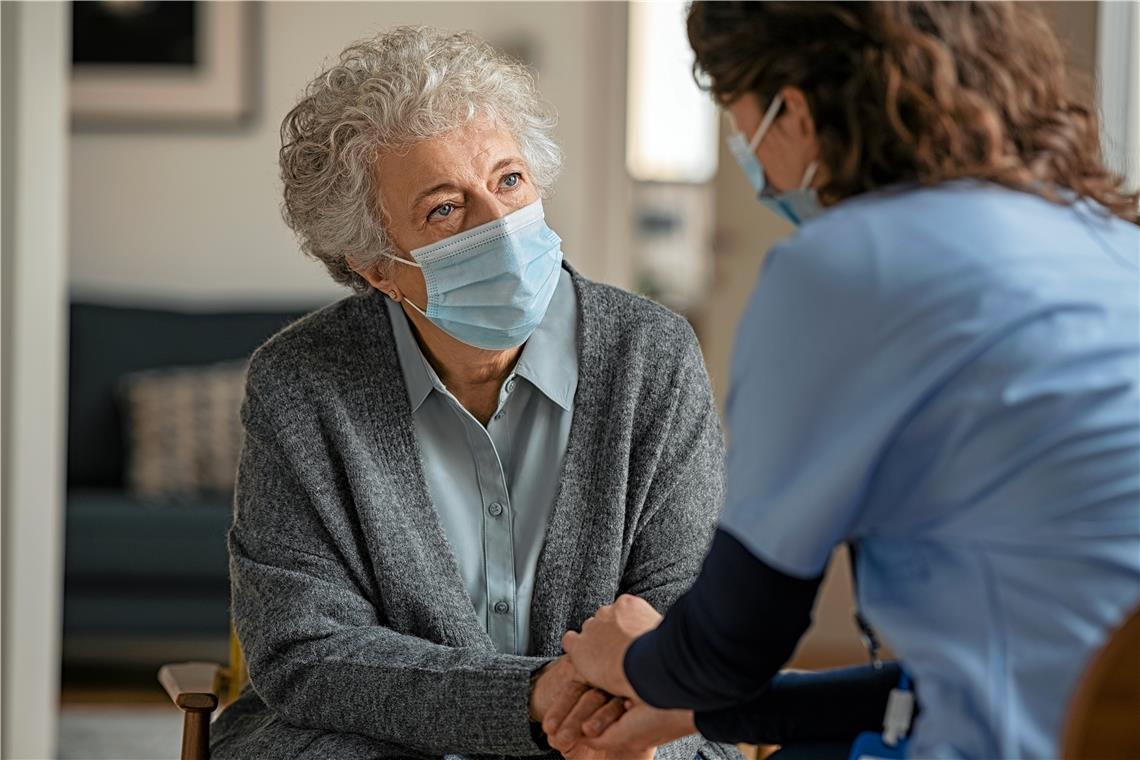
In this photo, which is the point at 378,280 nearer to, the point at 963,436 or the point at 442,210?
the point at 442,210

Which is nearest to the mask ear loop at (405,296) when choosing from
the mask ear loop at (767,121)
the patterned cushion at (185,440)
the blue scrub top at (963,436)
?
the mask ear loop at (767,121)

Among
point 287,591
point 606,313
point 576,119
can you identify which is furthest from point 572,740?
point 576,119

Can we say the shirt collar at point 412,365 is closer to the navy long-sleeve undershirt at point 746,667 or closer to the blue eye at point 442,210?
the blue eye at point 442,210

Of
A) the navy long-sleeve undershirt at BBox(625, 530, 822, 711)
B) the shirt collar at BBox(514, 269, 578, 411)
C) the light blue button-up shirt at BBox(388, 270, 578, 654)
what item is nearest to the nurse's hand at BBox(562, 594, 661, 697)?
the navy long-sleeve undershirt at BBox(625, 530, 822, 711)

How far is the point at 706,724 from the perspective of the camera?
129cm

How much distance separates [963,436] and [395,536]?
80 cm

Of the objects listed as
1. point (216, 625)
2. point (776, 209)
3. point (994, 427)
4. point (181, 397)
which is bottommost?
point (216, 625)

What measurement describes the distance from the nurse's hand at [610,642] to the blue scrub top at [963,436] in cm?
34

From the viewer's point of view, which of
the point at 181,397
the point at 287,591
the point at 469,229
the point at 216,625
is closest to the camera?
the point at 287,591

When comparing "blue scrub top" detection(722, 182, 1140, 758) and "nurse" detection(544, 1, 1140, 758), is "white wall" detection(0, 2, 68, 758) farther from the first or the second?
Answer: "blue scrub top" detection(722, 182, 1140, 758)

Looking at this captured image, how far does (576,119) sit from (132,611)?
218 centimetres

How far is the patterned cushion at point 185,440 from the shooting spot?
Result: 4.14m

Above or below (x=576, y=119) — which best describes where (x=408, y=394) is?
below

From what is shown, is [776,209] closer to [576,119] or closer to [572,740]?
[572,740]
